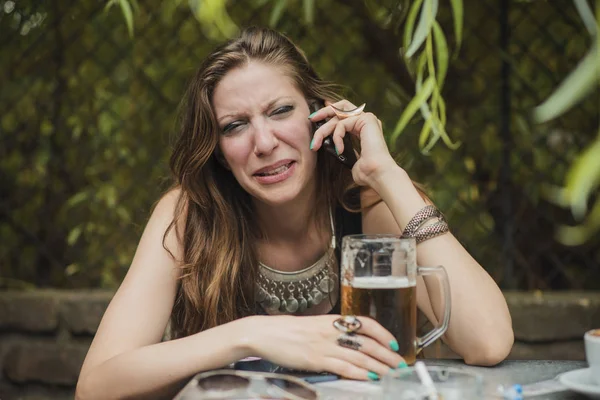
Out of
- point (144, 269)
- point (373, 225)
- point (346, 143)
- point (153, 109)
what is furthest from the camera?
point (153, 109)

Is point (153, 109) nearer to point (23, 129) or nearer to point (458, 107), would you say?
point (23, 129)

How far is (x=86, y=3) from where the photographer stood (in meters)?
3.29

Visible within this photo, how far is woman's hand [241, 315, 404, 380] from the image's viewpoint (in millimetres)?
1266

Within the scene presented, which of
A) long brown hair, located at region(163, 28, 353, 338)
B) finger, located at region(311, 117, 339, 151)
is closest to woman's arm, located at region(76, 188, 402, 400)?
long brown hair, located at region(163, 28, 353, 338)

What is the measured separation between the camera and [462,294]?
1.61 m

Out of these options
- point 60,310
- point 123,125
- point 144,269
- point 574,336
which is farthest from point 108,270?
point 574,336

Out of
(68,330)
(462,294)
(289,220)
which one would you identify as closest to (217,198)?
(289,220)

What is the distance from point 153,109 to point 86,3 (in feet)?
1.68

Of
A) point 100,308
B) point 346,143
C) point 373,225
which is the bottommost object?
point 100,308

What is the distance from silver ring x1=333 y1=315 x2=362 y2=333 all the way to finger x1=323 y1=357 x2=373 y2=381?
0.17ft

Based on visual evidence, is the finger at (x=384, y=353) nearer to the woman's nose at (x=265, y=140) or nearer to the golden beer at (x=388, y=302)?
the golden beer at (x=388, y=302)

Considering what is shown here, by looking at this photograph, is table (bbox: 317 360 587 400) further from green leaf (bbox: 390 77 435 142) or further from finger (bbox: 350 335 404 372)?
green leaf (bbox: 390 77 435 142)

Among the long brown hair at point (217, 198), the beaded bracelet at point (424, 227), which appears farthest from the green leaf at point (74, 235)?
the beaded bracelet at point (424, 227)

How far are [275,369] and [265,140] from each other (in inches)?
24.6
